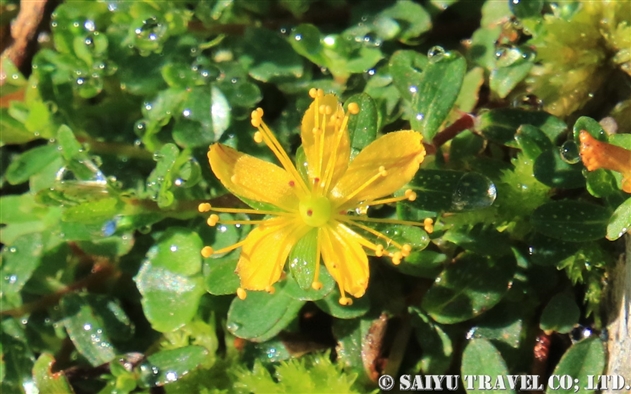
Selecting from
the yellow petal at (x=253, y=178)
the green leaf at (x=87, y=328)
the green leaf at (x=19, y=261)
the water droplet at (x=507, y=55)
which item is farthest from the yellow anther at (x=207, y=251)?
the water droplet at (x=507, y=55)

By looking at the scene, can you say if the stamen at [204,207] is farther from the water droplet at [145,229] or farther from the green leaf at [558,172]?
the green leaf at [558,172]

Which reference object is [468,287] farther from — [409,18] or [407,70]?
[409,18]

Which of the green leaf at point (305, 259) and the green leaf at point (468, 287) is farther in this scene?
the green leaf at point (468, 287)

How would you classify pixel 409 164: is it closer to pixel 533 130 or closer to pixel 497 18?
pixel 533 130

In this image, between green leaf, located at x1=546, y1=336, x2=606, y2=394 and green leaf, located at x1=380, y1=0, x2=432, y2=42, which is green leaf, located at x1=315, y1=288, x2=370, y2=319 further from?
green leaf, located at x1=380, y1=0, x2=432, y2=42

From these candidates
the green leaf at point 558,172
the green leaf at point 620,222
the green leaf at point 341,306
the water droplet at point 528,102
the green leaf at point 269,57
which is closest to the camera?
the green leaf at point 620,222

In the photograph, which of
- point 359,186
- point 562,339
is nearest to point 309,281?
point 359,186
